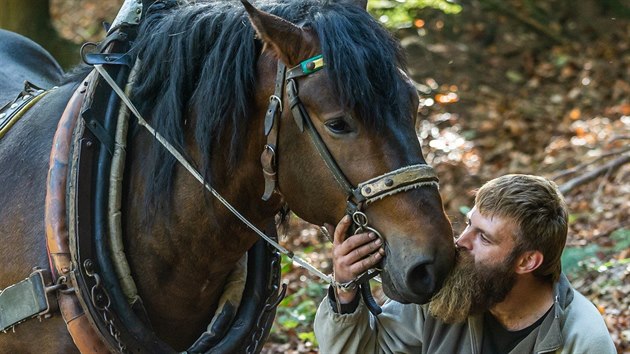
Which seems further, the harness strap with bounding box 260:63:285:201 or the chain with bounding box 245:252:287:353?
the chain with bounding box 245:252:287:353

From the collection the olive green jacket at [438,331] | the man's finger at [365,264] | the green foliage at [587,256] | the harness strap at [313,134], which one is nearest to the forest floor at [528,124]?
the green foliage at [587,256]

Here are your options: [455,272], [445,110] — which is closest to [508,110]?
[445,110]

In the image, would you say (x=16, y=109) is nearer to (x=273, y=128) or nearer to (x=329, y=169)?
(x=273, y=128)

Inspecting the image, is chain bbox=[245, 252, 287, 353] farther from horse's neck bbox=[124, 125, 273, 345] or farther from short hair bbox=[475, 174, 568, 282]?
short hair bbox=[475, 174, 568, 282]

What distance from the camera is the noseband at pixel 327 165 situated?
2443 millimetres

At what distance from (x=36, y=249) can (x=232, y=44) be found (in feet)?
2.92

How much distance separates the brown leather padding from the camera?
2.71 meters

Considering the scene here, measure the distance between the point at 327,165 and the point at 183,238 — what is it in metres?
0.58

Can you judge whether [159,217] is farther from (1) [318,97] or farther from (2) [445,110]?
(2) [445,110]

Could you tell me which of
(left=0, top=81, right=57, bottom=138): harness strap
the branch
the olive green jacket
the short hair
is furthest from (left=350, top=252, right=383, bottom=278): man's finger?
the branch

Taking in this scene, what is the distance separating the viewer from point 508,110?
28.2 ft

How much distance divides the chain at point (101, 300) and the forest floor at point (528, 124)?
223 centimetres

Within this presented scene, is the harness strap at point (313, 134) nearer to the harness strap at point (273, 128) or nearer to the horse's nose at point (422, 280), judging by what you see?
the harness strap at point (273, 128)

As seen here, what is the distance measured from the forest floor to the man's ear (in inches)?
85.6
